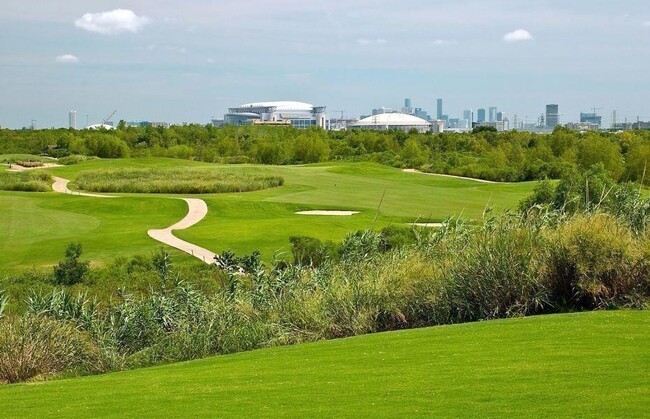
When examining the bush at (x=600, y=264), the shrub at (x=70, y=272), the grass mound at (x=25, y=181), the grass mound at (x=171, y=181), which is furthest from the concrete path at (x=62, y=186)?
the bush at (x=600, y=264)

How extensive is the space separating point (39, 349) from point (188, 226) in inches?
1112

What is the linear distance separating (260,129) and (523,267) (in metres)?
122

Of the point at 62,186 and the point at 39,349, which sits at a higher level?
the point at 62,186

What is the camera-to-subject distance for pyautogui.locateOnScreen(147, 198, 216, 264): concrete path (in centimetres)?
3430

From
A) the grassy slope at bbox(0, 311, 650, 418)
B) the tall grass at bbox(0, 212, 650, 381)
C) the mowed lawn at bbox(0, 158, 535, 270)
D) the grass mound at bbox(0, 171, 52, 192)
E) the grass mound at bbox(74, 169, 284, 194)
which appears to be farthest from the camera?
the grass mound at bbox(74, 169, 284, 194)

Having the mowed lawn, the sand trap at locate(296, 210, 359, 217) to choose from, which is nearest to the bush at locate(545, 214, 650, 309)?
the mowed lawn

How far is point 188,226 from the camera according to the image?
42.8 m

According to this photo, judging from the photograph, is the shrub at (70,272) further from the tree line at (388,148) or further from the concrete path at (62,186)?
the tree line at (388,148)

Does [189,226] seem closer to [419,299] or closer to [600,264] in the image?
[419,299]

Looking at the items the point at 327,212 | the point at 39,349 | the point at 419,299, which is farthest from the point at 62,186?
the point at 419,299

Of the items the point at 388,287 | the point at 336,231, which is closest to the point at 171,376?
the point at 388,287

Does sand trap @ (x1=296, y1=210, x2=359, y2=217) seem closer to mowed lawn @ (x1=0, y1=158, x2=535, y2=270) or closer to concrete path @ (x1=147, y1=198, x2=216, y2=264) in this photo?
mowed lawn @ (x1=0, y1=158, x2=535, y2=270)

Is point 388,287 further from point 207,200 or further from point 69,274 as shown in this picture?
point 207,200

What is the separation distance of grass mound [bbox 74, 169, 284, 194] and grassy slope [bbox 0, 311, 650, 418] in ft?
159
